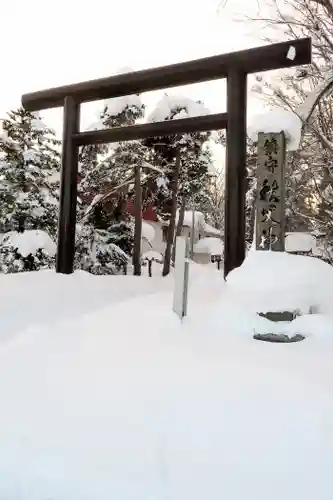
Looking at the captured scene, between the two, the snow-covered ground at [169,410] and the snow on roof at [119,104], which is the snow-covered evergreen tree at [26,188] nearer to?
the snow on roof at [119,104]

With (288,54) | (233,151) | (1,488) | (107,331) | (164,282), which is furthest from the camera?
(164,282)

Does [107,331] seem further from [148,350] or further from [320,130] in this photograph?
[320,130]

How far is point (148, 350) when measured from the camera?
12.6 ft

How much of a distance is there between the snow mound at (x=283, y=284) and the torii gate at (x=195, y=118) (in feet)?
6.52

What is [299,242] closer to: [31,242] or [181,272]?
[31,242]

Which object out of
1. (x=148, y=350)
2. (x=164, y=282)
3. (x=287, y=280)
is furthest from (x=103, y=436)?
(x=164, y=282)

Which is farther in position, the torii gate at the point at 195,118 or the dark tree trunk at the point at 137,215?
the dark tree trunk at the point at 137,215

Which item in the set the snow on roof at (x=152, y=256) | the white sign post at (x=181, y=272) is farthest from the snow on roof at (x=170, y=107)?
the white sign post at (x=181, y=272)

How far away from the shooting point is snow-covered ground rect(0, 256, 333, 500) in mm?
2246

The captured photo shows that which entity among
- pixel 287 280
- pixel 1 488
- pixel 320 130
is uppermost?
pixel 320 130

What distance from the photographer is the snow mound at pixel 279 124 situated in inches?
218

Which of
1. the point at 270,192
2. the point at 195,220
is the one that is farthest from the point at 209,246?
the point at 270,192

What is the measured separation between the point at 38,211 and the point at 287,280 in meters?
12.1

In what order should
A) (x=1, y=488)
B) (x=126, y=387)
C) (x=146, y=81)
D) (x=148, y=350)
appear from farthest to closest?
(x=146, y=81) < (x=148, y=350) < (x=126, y=387) < (x=1, y=488)
